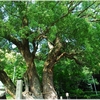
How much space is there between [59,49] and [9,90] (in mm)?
3226

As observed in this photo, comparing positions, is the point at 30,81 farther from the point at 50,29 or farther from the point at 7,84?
the point at 50,29

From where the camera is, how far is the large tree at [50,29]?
6172 millimetres

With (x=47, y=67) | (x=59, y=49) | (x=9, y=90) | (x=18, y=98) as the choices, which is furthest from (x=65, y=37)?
(x=18, y=98)

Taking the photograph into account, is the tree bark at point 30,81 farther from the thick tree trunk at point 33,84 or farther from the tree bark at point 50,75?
the tree bark at point 50,75

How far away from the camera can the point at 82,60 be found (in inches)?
358

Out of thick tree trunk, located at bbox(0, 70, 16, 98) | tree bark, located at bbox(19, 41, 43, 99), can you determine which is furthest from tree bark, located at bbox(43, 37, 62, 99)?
thick tree trunk, located at bbox(0, 70, 16, 98)

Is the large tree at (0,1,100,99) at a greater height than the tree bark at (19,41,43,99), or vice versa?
the large tree at (0,1,100,99)

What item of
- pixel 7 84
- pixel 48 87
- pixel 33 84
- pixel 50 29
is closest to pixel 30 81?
pixel 33 84

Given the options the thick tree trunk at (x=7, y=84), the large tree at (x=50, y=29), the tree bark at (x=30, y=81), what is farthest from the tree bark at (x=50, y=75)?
the thick tree trunk at (x=7, y=84)

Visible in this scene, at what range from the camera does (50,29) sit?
638cm

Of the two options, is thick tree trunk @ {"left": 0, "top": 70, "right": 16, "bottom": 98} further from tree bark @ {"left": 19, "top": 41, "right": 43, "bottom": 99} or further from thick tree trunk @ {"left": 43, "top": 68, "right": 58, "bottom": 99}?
thick tree trunk @ {"left": 43, "top": 68, "right": 58, "bottom": 99}

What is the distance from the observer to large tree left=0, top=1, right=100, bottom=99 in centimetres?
617

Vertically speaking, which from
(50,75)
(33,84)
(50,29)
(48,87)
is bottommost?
(48,87)

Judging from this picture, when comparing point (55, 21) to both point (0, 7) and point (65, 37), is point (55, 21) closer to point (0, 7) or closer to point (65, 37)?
point (65, 37)
